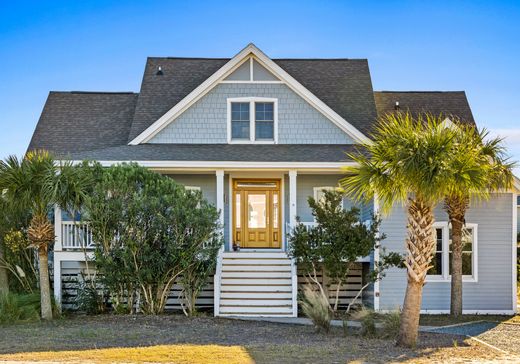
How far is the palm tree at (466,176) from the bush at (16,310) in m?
10.2

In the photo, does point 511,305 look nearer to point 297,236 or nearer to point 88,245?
point 297,236

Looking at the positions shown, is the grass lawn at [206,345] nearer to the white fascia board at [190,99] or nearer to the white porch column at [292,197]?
the white porch column at [292,197]

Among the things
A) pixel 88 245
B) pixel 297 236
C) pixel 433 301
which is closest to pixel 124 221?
pixel 88 245

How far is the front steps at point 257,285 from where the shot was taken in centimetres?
1866

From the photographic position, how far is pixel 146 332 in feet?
49.2

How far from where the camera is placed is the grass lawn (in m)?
11.8

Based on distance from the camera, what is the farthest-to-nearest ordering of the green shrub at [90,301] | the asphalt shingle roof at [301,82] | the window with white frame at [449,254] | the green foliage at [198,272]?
the asphalt shingle roof at [301,82], the window with white frame at [449,254], the green shrub at [90,301], the green foliage at [198,272]

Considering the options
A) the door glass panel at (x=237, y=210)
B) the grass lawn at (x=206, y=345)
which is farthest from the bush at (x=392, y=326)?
the door glass panel at (x=237, y=210)

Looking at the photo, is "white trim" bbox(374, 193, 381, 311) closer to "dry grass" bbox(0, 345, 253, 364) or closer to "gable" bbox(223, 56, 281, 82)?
"gable" bbox(223, 56, 281, 82)

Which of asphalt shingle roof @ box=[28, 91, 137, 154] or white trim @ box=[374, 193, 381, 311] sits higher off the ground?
asphalt shingle roof @ box=[28, 91, 137, 154]

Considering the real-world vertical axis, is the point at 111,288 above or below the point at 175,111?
below

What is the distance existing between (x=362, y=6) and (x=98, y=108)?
10018 mm

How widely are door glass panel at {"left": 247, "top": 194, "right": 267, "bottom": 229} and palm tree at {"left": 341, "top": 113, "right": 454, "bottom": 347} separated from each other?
953 cm

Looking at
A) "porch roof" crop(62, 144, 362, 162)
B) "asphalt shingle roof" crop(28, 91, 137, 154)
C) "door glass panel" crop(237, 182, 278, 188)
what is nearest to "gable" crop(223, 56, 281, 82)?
"porch roof" crop(62, 144, 362, 162)
